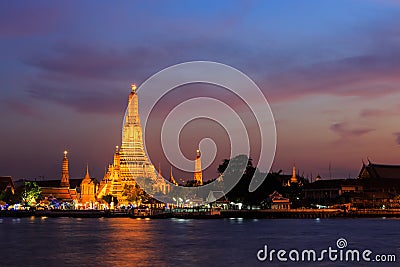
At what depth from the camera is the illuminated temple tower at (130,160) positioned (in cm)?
12975

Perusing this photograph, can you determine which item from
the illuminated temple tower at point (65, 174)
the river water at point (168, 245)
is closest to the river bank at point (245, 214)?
the illuminated temple tower at point (65, 174)

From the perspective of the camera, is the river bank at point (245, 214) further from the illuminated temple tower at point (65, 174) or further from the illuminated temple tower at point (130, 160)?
the illuminated temple tower at point (65, 174)

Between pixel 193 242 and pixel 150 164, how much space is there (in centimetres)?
7944

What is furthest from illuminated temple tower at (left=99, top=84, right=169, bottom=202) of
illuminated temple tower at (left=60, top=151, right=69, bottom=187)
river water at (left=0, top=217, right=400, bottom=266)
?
river water at (left=0, top=217, right=400, bottom=266)

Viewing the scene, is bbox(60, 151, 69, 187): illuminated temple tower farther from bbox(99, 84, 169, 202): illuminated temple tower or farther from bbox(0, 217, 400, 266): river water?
bbox(0, 217, 400, 266): river water

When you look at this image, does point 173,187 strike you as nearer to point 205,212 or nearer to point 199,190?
point 199,190

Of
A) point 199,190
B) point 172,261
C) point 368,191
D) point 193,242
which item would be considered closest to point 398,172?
→ point 368,191

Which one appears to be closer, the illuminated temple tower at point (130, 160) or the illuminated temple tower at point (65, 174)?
the illuminated temple tower at point (130, 160)

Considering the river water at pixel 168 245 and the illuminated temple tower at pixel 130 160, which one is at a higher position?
the illuminated temple tower at pixel 130 160

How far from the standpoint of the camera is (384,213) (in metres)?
110

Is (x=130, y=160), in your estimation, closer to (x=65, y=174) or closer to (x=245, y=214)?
(x=65, y=174)

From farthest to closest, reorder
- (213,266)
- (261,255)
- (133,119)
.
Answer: (133,119) < (261,255) < (213,266)

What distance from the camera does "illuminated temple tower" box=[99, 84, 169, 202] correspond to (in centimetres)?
12975

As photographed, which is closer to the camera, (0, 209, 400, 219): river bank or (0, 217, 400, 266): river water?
(0, 217, 400, 266): river water
